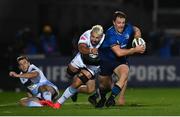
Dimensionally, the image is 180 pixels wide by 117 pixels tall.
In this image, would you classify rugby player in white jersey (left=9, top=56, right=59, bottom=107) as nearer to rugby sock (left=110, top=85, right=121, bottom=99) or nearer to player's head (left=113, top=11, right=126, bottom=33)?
rugby sock (left=110, top=85, right=121, bottom=99)

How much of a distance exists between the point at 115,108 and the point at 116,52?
120cm

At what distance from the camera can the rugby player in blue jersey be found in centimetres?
Answer: 1728

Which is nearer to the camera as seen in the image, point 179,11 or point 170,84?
point 170,84

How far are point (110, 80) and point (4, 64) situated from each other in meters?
10.7

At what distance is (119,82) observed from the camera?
1714 centimetres

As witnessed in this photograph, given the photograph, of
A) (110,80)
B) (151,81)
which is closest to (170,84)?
(151,81)

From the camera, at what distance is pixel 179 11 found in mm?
36906

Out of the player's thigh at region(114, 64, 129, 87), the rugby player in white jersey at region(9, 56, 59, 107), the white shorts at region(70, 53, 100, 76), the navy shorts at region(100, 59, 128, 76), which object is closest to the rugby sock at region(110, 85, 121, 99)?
the player's thigh at region(114, 64, 129, 87)

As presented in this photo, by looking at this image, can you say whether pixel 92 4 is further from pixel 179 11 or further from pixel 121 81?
pixel 121 81

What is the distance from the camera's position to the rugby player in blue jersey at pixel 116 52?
17.3 metres

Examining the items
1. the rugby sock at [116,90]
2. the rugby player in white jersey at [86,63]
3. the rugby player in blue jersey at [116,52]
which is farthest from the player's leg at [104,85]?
the rugby sock at [116,90]

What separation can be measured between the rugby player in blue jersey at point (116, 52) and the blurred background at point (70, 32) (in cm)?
602

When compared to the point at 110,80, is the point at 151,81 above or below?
below

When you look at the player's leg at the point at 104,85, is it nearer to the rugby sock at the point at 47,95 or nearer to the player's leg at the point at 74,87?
the player's leg at the point at 74,87
